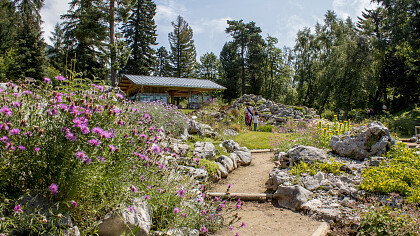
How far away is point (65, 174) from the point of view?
193cm

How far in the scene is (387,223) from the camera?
266 cm

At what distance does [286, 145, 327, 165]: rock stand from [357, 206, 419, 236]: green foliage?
7.64 feet

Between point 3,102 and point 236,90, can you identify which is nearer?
point 3,102

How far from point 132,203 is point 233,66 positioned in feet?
113

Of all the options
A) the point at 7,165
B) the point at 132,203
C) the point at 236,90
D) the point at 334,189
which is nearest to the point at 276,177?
the point at 334,189

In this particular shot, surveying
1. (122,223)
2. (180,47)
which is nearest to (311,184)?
(122,223)

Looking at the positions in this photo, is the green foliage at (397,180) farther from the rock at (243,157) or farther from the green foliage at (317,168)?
the rock at (243,157)

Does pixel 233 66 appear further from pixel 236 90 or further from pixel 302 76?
pixel 302 76

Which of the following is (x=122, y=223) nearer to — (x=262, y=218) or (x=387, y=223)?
(x=262, y=218)

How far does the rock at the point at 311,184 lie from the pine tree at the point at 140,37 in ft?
91.0

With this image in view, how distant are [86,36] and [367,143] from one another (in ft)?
70.9

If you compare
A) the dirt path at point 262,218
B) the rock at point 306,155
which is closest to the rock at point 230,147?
the dirt path at point 262,218

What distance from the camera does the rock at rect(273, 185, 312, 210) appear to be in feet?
12.7

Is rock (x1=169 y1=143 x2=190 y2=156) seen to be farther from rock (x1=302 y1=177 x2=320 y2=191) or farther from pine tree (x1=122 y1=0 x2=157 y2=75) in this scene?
pine tree (x1=122 y1=0 x2=157 y2=75)
